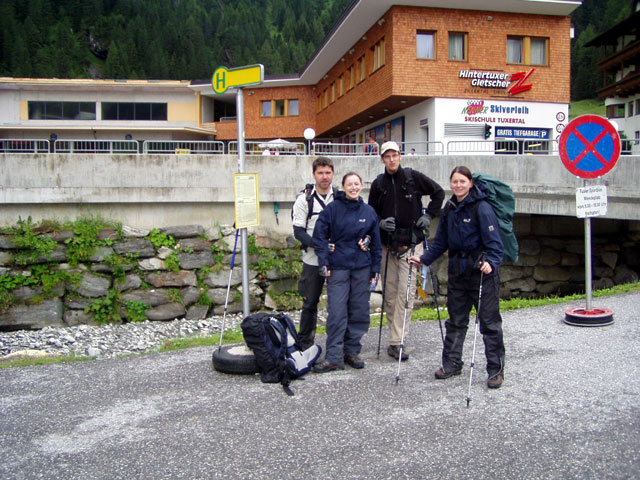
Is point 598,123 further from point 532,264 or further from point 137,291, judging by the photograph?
point 137,291

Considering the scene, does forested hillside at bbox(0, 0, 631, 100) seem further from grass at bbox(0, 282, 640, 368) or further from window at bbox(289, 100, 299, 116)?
grass at bbox(0, 282, 640, 368)

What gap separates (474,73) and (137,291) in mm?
17967

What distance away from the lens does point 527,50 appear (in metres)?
25.5

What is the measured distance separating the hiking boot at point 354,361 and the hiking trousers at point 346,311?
0.14 feet

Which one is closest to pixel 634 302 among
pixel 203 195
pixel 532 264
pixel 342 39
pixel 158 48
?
pixel 532 264

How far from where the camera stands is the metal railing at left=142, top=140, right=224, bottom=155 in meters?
15.1

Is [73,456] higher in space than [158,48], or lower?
lower

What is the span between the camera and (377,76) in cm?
2645

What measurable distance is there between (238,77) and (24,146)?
11.2 meters

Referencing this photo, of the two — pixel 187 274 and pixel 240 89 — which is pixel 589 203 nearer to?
pixel 240 89

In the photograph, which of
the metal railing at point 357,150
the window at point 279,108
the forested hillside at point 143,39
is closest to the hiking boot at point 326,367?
the metal railing at point 357,150

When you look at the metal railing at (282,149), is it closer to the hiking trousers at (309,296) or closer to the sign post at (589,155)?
the sign post at (589,155)

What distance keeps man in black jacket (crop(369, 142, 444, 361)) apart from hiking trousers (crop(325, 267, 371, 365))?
0.52 meters

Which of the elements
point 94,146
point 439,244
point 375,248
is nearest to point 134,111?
point 94,146
